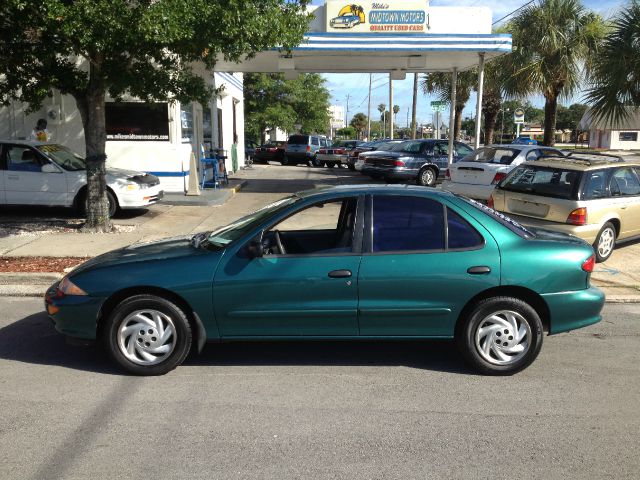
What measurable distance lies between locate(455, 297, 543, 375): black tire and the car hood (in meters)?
2.17

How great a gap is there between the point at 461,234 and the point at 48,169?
9302 millimetres

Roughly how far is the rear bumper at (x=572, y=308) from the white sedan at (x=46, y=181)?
29.4 feet

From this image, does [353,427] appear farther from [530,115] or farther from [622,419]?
[530,115]

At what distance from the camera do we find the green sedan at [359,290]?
480cm

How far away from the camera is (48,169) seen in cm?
1167

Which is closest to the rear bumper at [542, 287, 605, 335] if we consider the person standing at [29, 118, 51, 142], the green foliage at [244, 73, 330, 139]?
the person standing at [29, 118, 51, 142]

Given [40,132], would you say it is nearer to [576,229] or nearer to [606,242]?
[576,229]

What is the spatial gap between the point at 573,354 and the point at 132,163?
12.2 metres

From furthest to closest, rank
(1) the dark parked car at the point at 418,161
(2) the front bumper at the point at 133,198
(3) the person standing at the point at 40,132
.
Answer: (1) the dark parked car at the point at 418,161 → (3) the person standing at the point at 40,132 → (2) the front bumper at the point at 133,198

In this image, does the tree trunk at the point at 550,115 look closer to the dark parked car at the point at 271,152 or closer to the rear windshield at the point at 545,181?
the rear windshield at the point at 545,181

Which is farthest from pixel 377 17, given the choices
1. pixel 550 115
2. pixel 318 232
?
pixel 318 232

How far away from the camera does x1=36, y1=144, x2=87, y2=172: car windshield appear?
465 inches

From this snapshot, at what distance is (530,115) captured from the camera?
381 feet

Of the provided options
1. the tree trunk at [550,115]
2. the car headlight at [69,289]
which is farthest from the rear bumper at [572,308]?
the tree trunk at [550,115]
